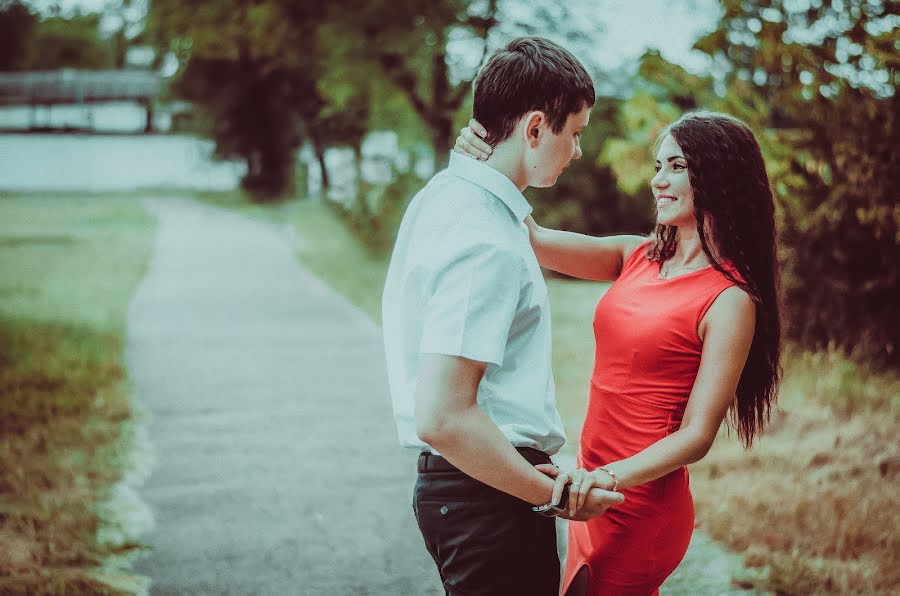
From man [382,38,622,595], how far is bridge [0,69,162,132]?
46.2 meters

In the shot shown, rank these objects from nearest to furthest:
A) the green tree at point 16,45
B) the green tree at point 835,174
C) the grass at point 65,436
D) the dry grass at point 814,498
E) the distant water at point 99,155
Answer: the dry grass at point 814,498, the grass at point 65,436, the green tree at point 835,174, the green tree at point 16,45, the distant water at point 99,155

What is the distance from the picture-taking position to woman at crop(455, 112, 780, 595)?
2.26 m

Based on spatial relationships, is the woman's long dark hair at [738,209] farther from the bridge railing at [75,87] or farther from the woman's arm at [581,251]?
the bridge railing at [75,87]

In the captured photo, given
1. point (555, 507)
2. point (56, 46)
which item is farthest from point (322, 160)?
point (56, 46)

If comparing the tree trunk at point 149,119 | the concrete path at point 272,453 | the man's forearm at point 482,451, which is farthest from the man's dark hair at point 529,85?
the tree trunk at point 149,119

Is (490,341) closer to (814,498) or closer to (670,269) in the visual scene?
(670,269)

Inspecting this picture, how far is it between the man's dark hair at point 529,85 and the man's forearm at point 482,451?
65 cm

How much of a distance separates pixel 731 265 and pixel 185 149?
4845 centimetres

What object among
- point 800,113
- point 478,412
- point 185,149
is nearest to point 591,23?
Result: point 800,113

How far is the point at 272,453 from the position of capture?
6074 millimetres

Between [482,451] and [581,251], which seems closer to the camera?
[482,451]

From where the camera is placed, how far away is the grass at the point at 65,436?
4160 millimetres

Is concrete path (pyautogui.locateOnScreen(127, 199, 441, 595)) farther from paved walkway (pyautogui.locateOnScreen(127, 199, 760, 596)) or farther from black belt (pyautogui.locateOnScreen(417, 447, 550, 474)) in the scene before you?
black belt (pyautogui.locateOnScreen(417, 447, 550, 474))

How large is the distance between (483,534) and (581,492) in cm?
24
